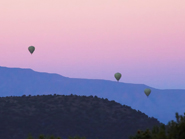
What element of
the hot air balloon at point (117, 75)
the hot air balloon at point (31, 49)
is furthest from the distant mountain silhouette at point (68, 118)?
the hot air balloon at point (31, 49)

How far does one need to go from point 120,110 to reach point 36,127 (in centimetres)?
1794

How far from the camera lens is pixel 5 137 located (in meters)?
57.9

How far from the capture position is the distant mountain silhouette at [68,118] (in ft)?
202

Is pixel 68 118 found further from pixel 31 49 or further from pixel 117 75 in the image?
pixel 117 75

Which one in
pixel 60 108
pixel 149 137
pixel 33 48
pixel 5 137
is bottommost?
pixel 149 137

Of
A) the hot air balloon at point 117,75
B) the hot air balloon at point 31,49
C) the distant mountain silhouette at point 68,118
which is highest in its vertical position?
the hot air balloon at point 31,49

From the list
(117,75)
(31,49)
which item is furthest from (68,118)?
(117,75)

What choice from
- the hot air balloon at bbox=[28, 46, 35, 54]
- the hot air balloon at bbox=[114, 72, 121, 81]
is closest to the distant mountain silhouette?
the hot air balloon at bbox=[114, 72, 121, 81]

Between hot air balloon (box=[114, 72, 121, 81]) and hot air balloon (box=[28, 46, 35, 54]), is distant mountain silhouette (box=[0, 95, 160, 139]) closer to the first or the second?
hot air balloon (box=[114, 72, 121, 81])

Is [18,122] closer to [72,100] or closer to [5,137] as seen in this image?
[5,137]

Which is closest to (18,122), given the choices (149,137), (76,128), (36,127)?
(36,127)

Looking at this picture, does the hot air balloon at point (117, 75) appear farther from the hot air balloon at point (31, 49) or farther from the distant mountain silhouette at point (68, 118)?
the hot air balloon at point (31, 49)

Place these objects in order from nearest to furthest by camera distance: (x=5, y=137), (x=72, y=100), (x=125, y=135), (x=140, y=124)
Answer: (x=5, y=137)
(x=125, y=135)
(x=140, y=124)
(x=72, y=100)

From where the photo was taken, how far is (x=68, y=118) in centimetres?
6800
